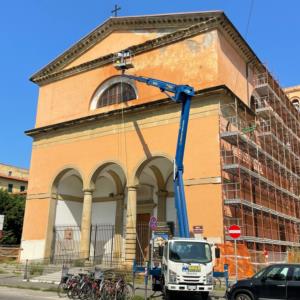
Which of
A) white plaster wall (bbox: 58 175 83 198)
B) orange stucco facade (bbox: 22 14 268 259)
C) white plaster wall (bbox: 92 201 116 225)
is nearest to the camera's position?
orange stucco facade (bbox: 22 14 268 259)

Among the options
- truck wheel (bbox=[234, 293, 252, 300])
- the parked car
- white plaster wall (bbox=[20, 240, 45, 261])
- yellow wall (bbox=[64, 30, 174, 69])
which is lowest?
truck wheel (bbox=[234, 293, 252, 300])

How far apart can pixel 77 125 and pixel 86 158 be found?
2.42 metres

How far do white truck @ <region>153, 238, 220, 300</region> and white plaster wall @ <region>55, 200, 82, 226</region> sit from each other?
44.1 feet

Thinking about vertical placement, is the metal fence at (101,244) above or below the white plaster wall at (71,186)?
below

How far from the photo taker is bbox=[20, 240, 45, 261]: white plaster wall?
2330cm

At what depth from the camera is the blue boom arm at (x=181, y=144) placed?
1600 cm

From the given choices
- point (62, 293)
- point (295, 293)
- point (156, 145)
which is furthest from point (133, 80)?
point (295, 293)

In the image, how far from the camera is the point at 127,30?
24625 mm

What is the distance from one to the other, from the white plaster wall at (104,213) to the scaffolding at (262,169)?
9.83 metres

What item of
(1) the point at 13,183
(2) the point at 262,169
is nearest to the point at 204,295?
(2) the point at 262,169

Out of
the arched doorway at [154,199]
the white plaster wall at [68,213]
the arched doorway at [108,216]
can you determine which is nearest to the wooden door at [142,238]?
the arched doorway at [154,199]

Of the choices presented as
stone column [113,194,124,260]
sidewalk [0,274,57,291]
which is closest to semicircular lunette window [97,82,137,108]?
stone column [113,194,124,260]

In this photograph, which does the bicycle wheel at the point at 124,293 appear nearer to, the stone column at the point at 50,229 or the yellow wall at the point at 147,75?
the yellow wall at the point at 147,75

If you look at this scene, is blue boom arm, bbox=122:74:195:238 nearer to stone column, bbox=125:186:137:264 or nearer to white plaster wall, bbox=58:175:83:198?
stone column, bbox=125:186:137:264
